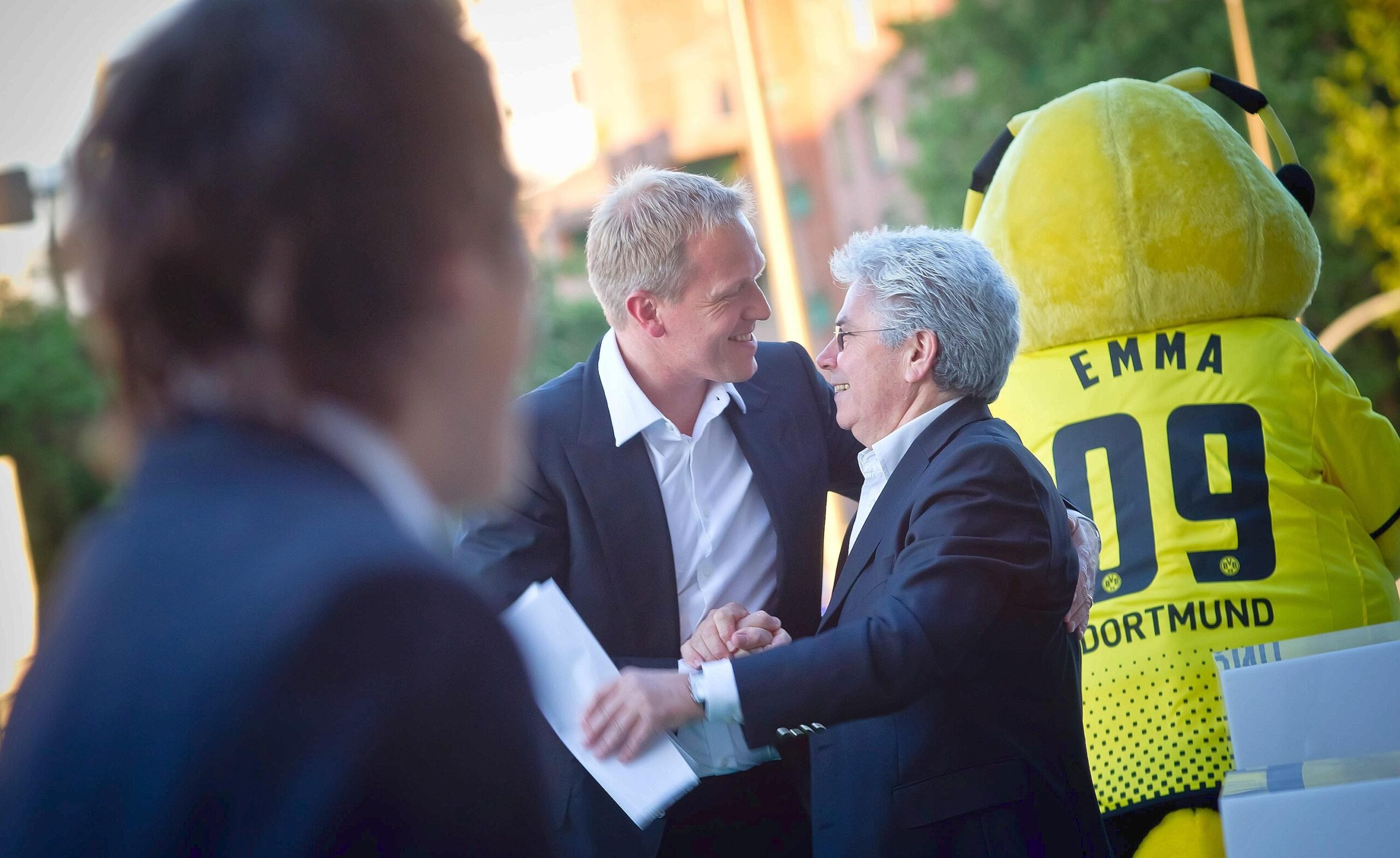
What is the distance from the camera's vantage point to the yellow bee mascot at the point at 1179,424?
2844 millimetres

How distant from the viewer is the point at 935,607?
2.05 metres

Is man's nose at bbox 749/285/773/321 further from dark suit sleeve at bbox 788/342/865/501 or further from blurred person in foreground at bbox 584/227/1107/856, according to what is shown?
blurred person in foreground at bbox 584/227/1107/856

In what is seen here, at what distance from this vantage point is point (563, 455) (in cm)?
260

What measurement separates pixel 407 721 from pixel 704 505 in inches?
79.0

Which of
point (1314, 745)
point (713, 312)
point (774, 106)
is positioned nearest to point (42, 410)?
point (713, 312)

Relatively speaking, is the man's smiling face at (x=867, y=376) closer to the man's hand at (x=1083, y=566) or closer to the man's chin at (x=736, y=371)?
the man's chin at (x=736, y=371)

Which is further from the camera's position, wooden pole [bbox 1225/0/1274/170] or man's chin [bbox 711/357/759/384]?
wooden pole [bbox 1225/0/1274/170]

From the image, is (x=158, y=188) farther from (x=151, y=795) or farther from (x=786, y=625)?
(x=786, y=625)

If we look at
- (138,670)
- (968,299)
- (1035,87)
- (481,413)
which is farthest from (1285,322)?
(1035,87)

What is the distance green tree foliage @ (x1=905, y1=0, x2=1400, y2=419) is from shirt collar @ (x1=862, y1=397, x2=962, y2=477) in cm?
1281

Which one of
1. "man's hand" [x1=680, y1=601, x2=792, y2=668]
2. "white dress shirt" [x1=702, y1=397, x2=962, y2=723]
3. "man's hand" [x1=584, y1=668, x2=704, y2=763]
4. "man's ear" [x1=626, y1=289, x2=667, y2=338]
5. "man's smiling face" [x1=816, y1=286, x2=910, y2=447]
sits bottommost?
"man's hand" [x1=680, y1=601, x2=792, y2=668]

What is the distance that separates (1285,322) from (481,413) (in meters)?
2.82

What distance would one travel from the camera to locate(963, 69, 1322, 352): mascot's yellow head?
3.10 metres

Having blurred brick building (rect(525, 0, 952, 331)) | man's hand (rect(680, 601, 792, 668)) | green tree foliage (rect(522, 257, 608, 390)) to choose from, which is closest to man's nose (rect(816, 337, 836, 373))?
man's hand (rect(680, 601, 792, 668))
